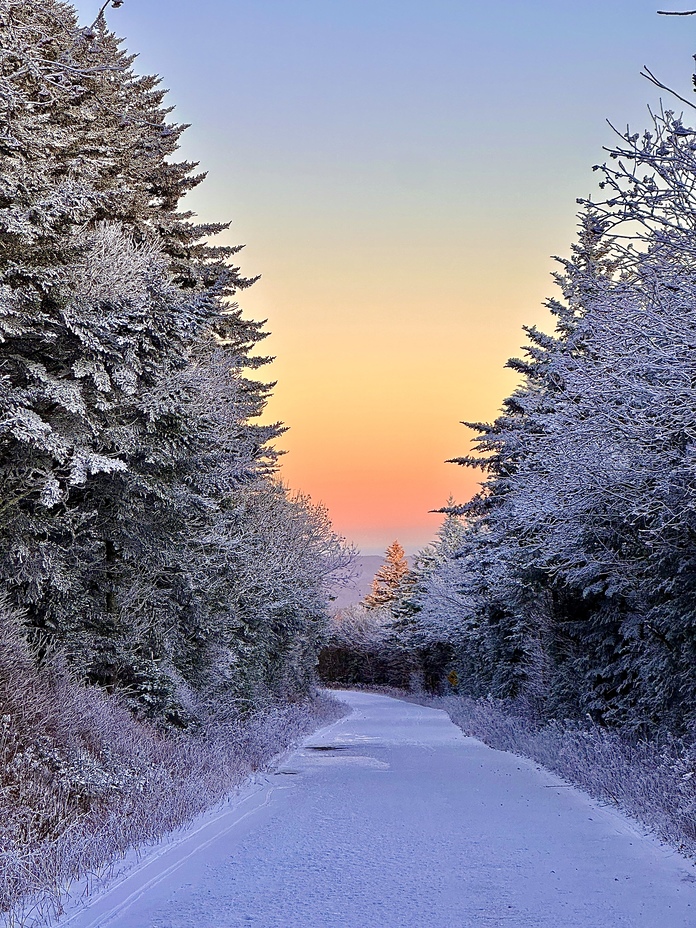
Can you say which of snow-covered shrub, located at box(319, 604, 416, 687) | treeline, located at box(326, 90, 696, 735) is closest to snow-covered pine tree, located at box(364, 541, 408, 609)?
snow-covered shrub, located at box(319, 604, 416, 687)

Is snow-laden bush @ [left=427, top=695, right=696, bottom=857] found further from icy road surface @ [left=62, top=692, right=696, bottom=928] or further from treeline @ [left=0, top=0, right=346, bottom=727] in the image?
treeline @ [left=0, top=0, right=346, bottom=727]

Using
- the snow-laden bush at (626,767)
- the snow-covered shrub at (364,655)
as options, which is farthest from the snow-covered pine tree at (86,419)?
the snow-covered shrub at (364,655)

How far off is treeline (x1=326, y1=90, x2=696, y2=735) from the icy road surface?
330 centimetres

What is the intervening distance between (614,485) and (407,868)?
23.3ft

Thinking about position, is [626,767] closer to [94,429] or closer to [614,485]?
[614,485]

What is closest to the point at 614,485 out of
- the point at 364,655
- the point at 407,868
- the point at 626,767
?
the point at 626,767

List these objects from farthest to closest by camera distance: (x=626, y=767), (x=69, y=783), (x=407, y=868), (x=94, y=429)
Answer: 1. (x=94, y=429)
2. (x=626, y=767)
3. (x=69, y=783)
4. (x=407, y=868)

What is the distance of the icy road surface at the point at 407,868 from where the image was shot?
6579 millimetres

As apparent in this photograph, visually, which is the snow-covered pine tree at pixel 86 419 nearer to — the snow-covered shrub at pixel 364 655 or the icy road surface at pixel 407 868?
the icy road surface at pixel 407 868

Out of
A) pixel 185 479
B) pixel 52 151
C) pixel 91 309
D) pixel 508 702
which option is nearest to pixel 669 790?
pixel 185 479

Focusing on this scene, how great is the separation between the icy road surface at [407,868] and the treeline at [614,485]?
3.30 meters

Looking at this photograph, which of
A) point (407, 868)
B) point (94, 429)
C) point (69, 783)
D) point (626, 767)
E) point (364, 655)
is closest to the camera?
point (407, 868)

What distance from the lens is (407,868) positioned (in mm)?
8203

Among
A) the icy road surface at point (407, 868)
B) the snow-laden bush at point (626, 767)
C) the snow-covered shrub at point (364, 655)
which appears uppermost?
the snow-covered shrub at point (364, 655)
